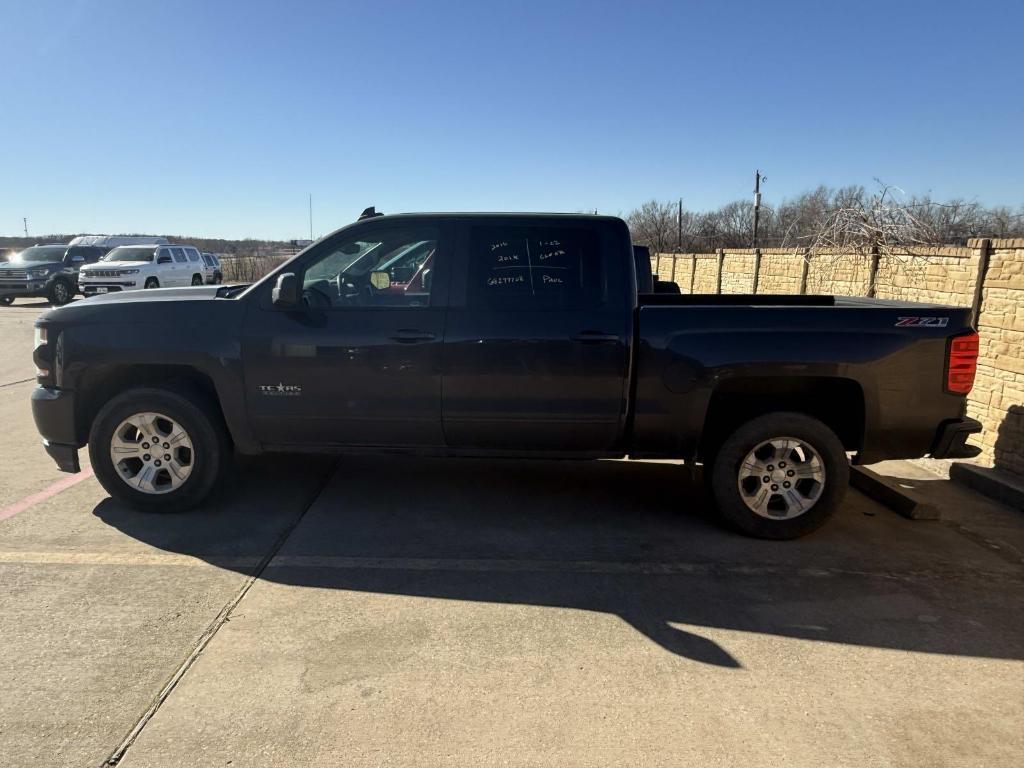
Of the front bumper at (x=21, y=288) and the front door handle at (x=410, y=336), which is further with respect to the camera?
the front bumper at (x=21, y=288)

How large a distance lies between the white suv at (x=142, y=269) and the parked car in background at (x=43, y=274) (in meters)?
1.25

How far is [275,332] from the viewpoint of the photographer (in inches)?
174

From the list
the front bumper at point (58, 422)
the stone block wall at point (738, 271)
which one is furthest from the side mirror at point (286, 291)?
the stone block wall at point (738, 271)

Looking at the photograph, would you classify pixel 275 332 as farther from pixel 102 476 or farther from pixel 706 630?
pixel 706 630

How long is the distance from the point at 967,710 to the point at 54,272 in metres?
26.2

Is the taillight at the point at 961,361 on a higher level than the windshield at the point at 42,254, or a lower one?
lower

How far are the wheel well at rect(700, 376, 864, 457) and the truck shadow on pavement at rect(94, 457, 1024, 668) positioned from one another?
65 cm

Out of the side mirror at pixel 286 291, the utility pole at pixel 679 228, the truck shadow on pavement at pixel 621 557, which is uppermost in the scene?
the utility pole at pixel 679 228

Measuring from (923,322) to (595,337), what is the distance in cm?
200

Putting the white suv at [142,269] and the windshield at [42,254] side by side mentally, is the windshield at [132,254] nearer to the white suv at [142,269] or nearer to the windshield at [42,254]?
the white suv at [142,269]

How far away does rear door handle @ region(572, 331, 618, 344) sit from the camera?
427 cm

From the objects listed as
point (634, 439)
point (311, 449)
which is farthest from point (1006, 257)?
point (311, 449)

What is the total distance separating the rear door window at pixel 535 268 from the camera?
4359 mm

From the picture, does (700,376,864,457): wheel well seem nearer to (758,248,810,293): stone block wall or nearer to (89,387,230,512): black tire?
(89,387,230,512): black tire
